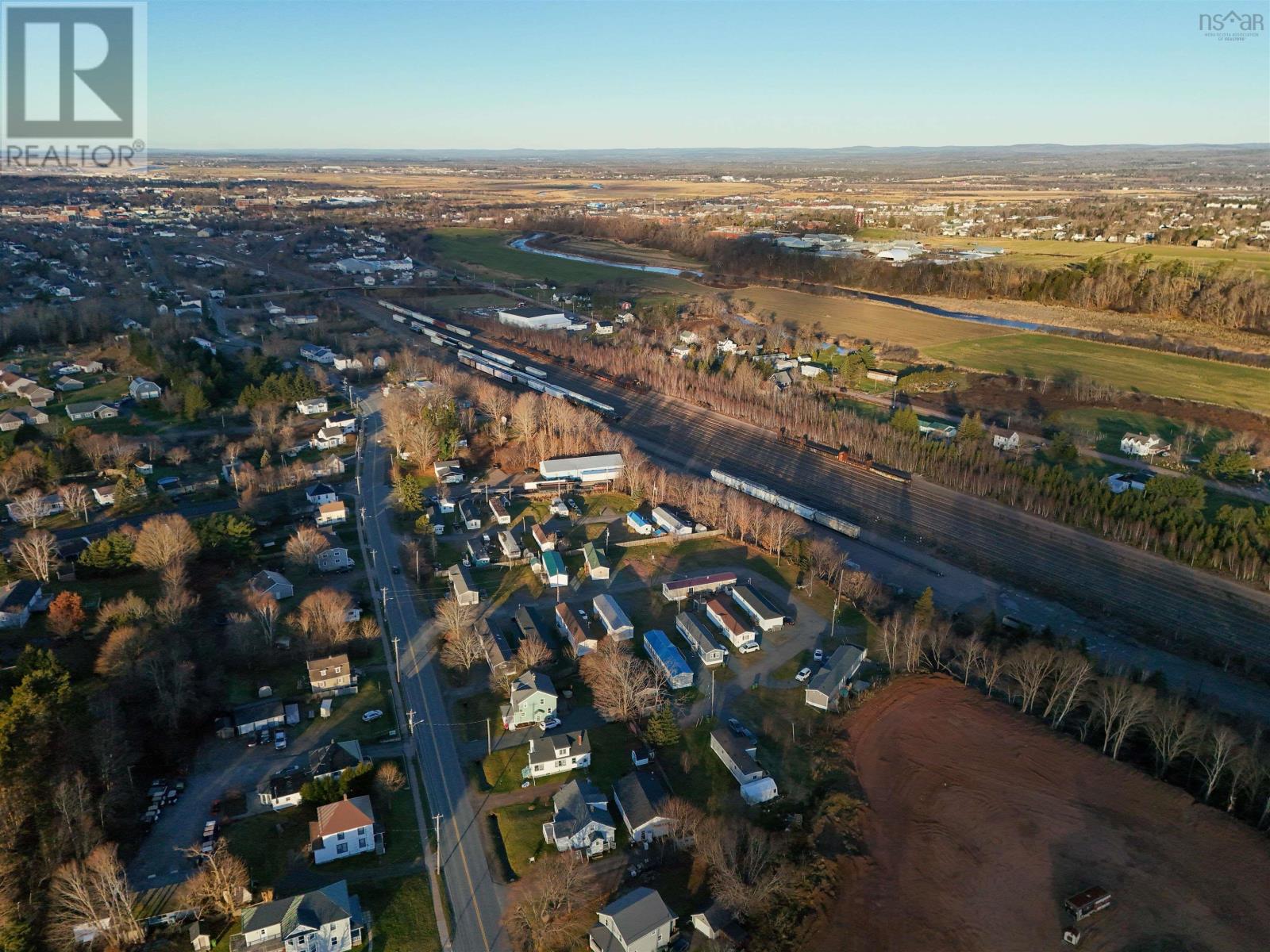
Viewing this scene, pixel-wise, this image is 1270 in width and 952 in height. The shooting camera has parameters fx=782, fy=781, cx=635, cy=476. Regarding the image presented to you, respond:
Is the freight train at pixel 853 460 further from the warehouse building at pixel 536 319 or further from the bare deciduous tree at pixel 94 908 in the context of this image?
the bare deciduous tree at pixel 94 908

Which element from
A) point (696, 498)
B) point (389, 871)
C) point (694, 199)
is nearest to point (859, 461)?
point (696, 498)

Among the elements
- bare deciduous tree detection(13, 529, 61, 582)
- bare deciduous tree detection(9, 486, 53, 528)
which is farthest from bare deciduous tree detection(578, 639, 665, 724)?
bare deciduous tree detection(9, 486, 53, 528)

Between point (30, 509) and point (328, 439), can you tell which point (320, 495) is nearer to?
point (328, 439)

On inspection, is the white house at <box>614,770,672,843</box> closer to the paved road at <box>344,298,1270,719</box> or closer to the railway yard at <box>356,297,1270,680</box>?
the paved road at <box>344,298,1270,719</box>

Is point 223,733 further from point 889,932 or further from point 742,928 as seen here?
point 889,932

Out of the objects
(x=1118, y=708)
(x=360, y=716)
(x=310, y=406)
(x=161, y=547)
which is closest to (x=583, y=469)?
(x=161, y=547)

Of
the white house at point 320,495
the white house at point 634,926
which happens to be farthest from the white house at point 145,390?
the white house at point 634,926
